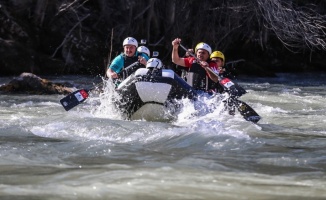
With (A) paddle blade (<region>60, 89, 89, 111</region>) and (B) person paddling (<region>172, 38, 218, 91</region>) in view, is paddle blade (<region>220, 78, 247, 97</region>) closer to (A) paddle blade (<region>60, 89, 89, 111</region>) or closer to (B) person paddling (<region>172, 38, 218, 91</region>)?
(B) person paddling (<region>172, 38, 218, 91</region>)

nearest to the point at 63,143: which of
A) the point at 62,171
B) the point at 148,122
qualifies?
the point at 62,171

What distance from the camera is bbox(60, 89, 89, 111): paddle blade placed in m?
8.84

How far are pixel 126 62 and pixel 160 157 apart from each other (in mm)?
4173

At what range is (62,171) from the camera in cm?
476

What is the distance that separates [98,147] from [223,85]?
3330 mm

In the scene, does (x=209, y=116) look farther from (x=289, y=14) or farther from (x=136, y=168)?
(x=289, y=14)

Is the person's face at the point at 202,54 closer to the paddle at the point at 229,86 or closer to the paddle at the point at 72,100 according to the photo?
the paddle at the point at 229,86

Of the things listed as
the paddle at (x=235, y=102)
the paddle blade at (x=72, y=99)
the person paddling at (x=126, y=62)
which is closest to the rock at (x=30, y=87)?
the person paddling at (x=126, y=62)

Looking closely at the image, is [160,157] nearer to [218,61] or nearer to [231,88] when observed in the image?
[231,88]

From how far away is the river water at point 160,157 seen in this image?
13.9ft

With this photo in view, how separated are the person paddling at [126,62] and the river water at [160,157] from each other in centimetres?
65

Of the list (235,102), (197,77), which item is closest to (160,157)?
(235,102)

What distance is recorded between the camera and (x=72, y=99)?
8.93 m

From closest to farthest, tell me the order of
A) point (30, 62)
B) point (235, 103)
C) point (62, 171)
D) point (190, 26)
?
point (62, 171)
point (235, 103)
point (30, 62)
point (190, 26)
